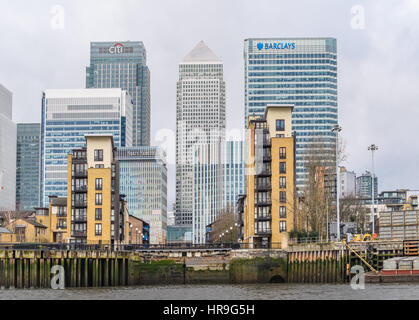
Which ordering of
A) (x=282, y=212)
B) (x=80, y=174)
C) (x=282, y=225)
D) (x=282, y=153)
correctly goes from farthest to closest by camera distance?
(x=80, y=174) → (x=282, y=153) → (x=282, y=212) → (x=282, y=225)

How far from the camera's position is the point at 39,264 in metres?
81.0

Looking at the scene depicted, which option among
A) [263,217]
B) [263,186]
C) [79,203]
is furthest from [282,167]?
[79,203]

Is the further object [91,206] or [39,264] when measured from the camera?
[91,206]

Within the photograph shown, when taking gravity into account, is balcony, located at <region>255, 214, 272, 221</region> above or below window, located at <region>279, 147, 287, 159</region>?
below

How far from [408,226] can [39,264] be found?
47.5m

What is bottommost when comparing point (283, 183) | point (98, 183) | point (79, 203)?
point (79, 203)

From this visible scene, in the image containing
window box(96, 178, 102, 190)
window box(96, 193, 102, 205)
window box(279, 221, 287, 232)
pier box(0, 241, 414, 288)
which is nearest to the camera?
pier box(0, 241, 414, 288)

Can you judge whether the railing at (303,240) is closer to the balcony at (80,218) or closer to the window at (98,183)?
the window at (98,183)

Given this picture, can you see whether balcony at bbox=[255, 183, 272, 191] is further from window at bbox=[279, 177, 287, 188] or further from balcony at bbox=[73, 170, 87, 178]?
balcony at bbox=[73, 170, 87, 178]

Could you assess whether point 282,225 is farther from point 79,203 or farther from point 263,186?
point 79,203

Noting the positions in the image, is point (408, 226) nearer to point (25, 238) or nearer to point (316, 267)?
point (316, 267)

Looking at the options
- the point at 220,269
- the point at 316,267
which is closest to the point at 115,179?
the point at 220,269

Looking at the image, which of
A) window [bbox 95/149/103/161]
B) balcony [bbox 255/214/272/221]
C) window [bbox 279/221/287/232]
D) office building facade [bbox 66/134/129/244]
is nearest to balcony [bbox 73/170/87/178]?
office building facade [bbox 66/134/129/244]
